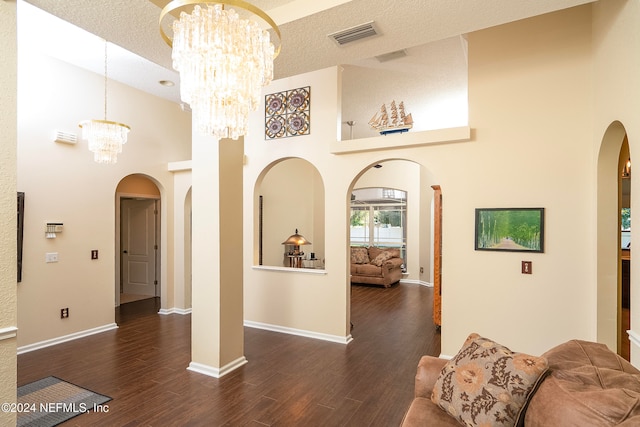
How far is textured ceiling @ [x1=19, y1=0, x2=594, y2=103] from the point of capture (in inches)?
90.0

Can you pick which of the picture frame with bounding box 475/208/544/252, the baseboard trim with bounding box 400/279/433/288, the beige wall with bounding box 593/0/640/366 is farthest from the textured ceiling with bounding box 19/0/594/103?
the baseboard trim with bounding box 400/279/433/288

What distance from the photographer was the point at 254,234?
4.94 meters

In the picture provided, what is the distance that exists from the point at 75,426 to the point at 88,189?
3215 millimetres

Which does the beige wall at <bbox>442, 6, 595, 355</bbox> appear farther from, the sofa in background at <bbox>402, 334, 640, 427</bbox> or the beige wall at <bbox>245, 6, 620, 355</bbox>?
the sofa in background at <bbox>402, 334, 640, 427</bbox>

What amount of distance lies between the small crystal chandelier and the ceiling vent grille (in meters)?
0.65

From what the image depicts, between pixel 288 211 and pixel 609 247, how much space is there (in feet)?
19.6

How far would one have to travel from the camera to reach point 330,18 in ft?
8.13

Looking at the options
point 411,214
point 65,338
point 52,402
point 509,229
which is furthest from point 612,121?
point 65,338

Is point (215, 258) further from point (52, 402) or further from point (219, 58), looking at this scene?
point (219, 58)

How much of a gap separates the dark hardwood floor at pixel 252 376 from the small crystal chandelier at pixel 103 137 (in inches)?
91.7

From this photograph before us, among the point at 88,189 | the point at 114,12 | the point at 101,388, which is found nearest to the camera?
the point at 114,12

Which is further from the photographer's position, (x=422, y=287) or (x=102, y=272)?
(x=422, y=287)

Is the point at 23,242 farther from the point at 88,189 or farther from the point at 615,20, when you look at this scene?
the point at 615,20

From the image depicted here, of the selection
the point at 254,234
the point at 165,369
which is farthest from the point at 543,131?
the point at 165,369
